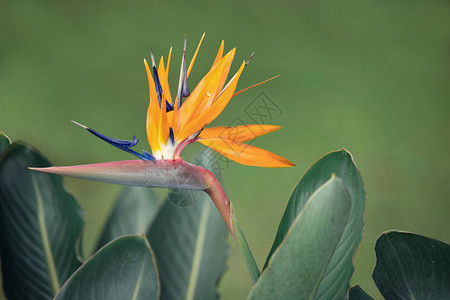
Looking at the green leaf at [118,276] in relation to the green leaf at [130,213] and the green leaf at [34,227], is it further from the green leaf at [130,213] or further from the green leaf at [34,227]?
the green leaf at [130,213]

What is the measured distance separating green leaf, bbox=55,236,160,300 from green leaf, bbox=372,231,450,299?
0.77 ft

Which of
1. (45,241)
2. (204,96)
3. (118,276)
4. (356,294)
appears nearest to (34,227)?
(45,241)

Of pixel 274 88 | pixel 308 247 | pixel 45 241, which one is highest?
pixel 274 88

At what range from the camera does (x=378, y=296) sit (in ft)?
5.23

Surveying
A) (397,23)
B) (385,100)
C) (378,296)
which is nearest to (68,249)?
(378,296)

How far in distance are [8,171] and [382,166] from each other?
5.84 feet

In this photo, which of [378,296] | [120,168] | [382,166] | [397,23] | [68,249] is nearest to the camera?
[120,168]

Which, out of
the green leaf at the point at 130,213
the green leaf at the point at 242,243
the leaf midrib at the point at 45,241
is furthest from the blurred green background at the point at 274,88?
the green leaf at the point at 242,243

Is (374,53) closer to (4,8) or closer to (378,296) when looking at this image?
(378,296)

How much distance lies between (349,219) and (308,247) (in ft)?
0.43

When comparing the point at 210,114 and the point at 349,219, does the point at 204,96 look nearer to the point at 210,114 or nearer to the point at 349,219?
the point at 210,114

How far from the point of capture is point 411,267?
0.50 m

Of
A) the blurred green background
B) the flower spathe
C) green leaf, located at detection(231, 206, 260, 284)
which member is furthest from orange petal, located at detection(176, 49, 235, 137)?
the blurred green background

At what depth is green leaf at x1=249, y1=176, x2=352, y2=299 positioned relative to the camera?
36 centimetres
